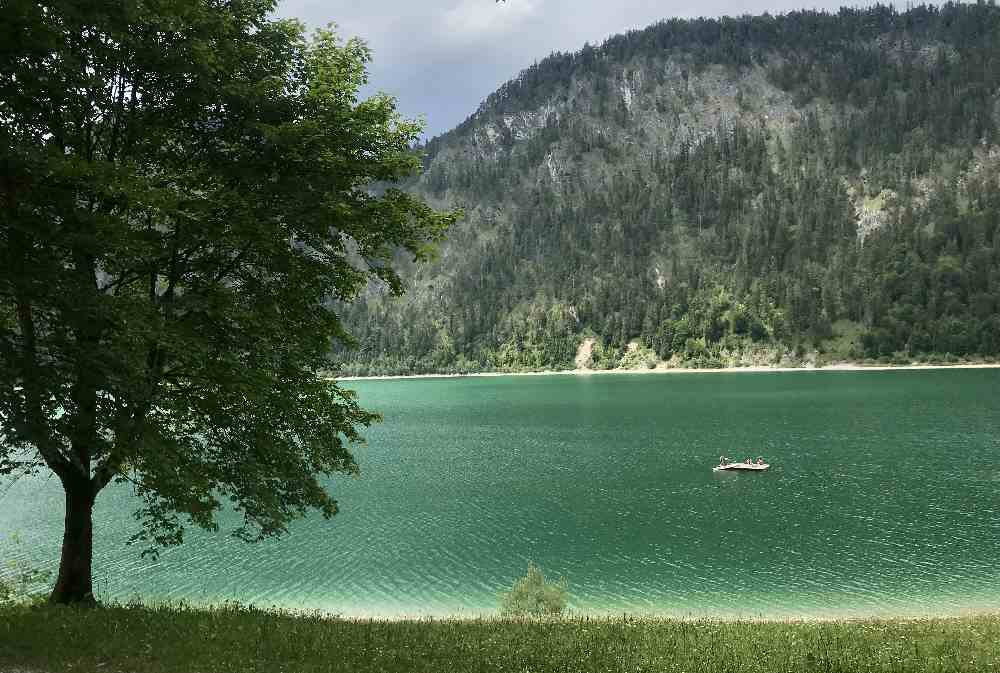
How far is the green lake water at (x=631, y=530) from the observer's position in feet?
106

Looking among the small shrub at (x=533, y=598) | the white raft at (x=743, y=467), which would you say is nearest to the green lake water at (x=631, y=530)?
the white raft at (x=743, y=467)

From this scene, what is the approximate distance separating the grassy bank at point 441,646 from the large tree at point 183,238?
2.64m

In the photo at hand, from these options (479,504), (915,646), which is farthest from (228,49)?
(479,504)

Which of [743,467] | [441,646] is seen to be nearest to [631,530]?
[743,467]

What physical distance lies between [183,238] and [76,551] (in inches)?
323

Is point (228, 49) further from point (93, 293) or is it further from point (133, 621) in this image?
point (133, 621)

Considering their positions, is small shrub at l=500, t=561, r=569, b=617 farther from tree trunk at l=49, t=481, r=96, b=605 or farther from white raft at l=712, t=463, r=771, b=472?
white raft at l=712, t=463, r=771, b=472

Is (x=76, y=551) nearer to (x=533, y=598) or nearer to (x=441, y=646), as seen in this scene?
(x=441, y=646)

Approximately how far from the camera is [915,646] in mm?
12297

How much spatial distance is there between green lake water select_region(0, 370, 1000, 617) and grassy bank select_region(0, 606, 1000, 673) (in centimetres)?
1709

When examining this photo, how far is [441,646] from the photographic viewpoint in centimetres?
1231

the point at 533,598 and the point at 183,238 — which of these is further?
the point at 533,598

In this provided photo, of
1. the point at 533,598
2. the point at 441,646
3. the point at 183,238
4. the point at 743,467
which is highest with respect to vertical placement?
the point at 183,238

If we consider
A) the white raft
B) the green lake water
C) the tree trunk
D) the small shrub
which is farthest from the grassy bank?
the white raft
